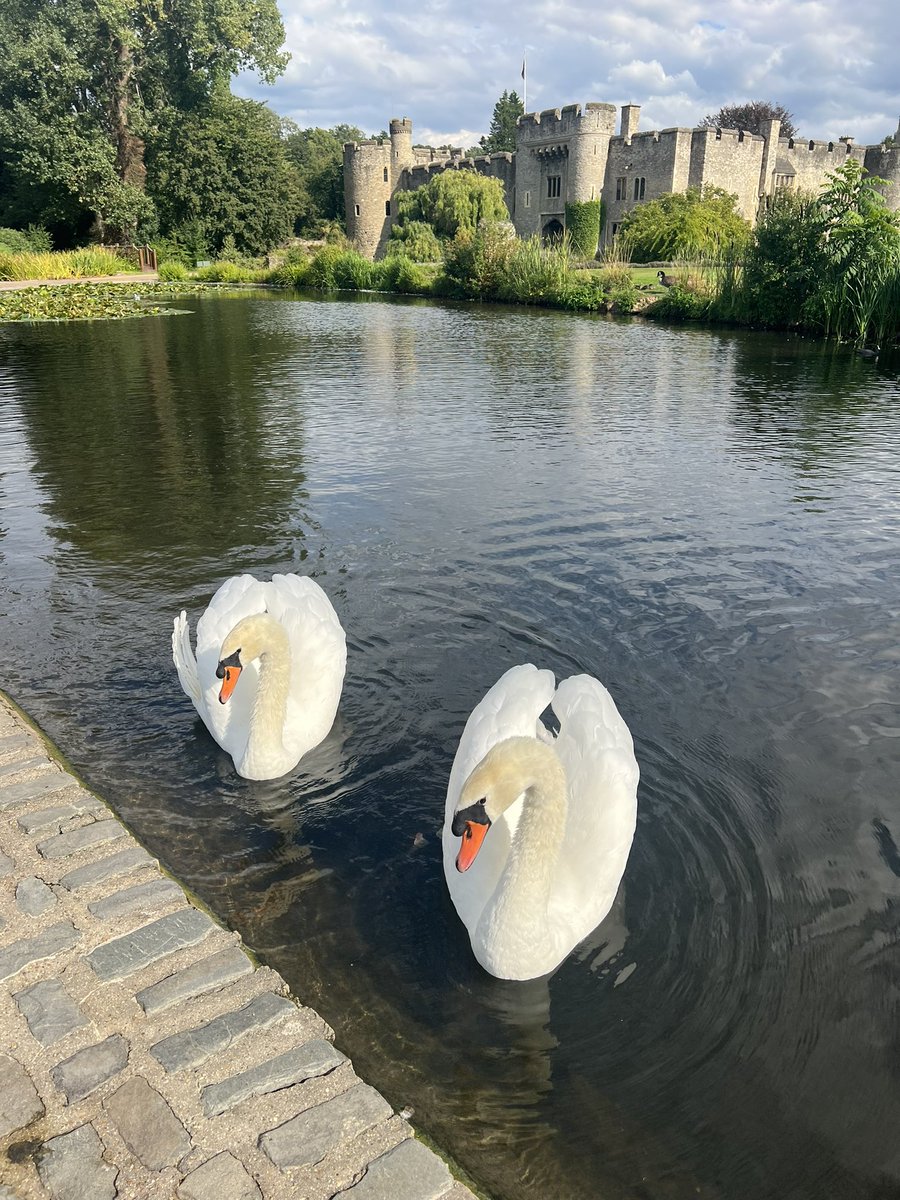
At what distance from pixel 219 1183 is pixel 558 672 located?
3.49 metres

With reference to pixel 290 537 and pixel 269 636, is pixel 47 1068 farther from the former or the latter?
pixel 290 537

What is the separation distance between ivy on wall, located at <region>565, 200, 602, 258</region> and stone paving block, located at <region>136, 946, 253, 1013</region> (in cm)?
5388

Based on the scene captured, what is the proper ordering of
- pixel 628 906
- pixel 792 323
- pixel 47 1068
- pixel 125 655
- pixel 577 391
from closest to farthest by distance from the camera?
pixel 47 1068, pixel 628 906, pixel 125 655, pixel 577 391, pixel 792 323

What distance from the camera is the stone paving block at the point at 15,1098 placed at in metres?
2.28

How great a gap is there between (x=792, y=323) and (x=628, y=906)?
80.2 ft

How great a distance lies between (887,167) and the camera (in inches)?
1821

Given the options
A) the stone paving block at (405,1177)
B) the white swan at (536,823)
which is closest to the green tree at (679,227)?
the white swan at (536,823)

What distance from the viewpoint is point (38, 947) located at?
287 cm

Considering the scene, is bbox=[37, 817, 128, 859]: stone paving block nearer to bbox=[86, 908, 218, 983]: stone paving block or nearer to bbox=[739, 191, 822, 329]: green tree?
bbox=[86, 908, 218, 983]: stone paving block

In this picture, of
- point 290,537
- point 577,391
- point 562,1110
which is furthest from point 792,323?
point 562,1110

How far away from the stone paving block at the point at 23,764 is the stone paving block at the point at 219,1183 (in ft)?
7.41

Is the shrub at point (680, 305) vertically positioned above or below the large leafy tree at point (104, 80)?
below

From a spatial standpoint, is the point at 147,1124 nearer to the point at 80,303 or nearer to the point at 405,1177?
the point at 405,1177

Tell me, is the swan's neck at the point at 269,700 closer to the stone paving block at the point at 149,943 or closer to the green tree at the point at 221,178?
the stone paving block at the point at 149,943
